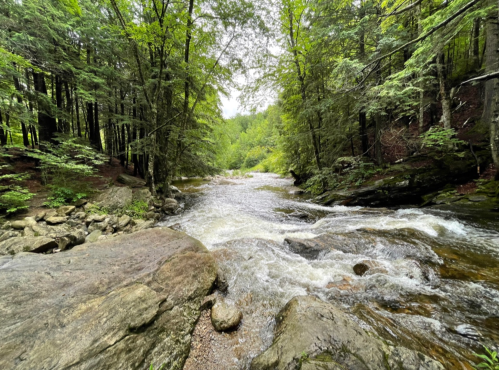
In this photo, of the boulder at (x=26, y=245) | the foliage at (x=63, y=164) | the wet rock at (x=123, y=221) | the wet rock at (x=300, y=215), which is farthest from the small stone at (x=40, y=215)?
the wet rock at (x=300, y=215)

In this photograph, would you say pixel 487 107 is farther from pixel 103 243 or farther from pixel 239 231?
pixel 103 243

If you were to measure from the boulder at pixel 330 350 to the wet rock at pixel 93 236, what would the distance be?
5630 mm

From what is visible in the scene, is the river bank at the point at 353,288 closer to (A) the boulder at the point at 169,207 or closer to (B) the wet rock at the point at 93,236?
(B) the wet rock at the point at 93,236

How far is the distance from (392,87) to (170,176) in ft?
35.7

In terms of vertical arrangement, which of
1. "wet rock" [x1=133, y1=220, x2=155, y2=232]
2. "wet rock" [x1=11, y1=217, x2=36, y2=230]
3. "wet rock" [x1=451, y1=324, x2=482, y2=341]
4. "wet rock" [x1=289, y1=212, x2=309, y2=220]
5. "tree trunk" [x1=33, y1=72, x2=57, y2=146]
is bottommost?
"wet rock" [x1=289, y1=212, x2=309, y2=220]

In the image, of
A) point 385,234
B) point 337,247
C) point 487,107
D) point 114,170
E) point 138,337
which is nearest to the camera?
point 138,337

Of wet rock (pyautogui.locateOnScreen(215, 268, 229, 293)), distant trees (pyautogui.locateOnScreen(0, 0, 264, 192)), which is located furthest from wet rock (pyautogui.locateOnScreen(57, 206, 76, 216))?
wet rock (pyautogui.locateOnScreen(215, 268, 229, 293))

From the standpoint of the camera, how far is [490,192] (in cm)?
658

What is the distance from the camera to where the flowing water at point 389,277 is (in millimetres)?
2479

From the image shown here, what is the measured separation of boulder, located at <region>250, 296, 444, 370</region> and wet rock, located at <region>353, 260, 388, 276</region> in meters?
1.76

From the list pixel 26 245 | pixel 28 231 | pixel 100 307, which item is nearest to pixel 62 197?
pixel 28 231

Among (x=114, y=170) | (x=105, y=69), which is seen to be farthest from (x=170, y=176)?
(x=105, y=69)

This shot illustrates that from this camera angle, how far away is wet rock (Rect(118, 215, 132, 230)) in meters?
6.55

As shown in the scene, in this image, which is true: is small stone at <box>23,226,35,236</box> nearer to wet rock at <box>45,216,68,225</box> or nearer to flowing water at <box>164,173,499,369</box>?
wet rock at <box>45,216,68,225</box>
